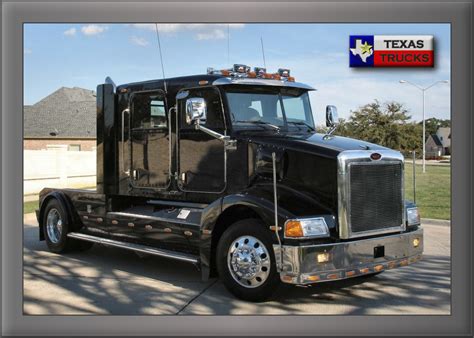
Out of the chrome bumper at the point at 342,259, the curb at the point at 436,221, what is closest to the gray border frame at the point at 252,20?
the chrome bumper at the point at 342,259

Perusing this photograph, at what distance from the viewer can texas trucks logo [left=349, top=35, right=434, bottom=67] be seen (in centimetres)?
570

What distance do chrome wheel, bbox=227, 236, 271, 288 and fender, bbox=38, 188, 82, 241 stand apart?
3705 mm

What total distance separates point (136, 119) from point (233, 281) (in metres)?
3.12

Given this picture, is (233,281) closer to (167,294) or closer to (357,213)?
(167,294)

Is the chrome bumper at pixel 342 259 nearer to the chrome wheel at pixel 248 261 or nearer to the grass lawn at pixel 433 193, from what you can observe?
the chrome wheel at pixel 248 261

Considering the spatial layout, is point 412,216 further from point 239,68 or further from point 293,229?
point 239,68

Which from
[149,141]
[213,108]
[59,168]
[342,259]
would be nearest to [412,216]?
[342,259]

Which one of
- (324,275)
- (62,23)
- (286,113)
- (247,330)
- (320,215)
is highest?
(62,23)

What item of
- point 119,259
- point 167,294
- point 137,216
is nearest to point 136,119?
point 137,216

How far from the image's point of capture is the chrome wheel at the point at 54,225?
9172 millimetres

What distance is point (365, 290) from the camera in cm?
664

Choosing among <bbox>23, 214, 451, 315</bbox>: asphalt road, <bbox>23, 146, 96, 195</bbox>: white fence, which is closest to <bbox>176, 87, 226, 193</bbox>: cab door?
<bbox>23, 214, 451, 315</bbox>: asphalt road

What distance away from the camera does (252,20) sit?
4934mm

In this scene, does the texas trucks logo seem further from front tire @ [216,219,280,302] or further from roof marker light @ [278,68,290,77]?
front tire @ [216,219,280,302]
